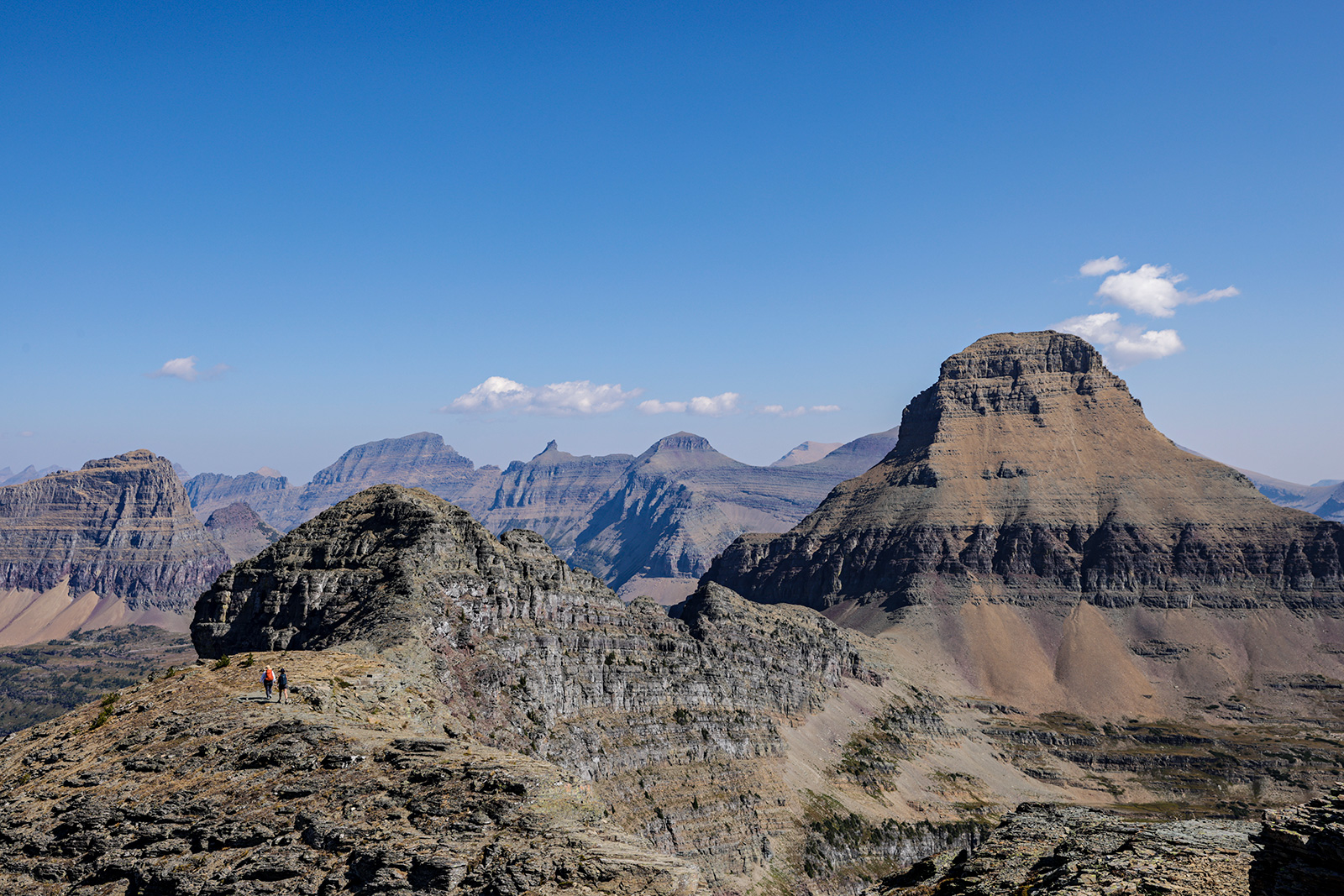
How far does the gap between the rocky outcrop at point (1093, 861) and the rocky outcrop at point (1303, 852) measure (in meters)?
0.64

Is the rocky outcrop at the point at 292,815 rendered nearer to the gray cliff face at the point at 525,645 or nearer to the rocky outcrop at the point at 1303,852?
the rocky outcrop at the point at 1303,852

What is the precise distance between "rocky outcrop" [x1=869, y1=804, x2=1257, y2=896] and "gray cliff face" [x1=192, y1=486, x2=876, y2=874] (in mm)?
65533

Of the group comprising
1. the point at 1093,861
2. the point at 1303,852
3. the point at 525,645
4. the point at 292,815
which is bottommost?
the point at 525,645

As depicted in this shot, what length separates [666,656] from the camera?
173 m

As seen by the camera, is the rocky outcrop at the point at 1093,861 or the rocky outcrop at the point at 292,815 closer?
the rocky outcrop at the point at 1093,861

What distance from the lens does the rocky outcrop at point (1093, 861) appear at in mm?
38938

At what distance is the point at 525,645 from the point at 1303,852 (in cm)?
11158

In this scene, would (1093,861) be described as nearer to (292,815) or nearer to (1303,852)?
(1303,852)

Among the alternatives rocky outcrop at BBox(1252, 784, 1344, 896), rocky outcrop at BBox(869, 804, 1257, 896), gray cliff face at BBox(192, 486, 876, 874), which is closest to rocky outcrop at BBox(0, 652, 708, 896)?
rocky outcrop at BBox(869, 804, 1257, 896)

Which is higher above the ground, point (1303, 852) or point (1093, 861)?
point (1303, 852)

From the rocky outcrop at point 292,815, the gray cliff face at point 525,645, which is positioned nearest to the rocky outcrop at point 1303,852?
the rocky outcrop at point 292,815

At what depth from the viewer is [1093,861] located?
42844 mm

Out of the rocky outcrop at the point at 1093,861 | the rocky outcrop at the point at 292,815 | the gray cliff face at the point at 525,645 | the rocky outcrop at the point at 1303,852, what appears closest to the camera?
the rocky outcrop at the point at 1303,852

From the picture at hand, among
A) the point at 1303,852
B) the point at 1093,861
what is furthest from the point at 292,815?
the point at 1303,852
